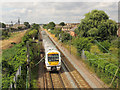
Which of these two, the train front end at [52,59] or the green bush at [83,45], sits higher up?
the green bush at [83,45]

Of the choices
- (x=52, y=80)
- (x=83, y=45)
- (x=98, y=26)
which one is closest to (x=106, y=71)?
(x=52, y=80)

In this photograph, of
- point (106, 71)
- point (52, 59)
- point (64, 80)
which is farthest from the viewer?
point (52, 59)

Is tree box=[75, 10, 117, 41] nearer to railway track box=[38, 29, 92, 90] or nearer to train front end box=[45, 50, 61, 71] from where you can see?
railway track box=[38, 29, 92, 90]

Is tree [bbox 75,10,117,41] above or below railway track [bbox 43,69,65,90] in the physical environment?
above

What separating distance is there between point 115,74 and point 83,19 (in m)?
20.9

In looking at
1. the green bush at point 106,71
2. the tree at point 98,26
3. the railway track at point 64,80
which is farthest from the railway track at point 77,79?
the tree at point 98,26

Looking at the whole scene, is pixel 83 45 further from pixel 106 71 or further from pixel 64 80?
pixel 106 71

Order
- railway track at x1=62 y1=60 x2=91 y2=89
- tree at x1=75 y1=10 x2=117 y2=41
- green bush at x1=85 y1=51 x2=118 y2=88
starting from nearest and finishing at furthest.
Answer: green bush at x1=85 y1=51 x2=118 y2=88, railway track at x1=62 y1=60 x2=91 y2=89, tree at x1=75 y1=10 x2=117 y2=41

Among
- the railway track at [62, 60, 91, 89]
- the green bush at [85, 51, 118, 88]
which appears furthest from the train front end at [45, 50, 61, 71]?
the green bush at [85, 51, 118, 88]

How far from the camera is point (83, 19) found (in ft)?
93.4

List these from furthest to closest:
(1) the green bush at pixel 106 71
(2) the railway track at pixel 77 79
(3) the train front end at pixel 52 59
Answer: (3) the train front end at pixel 52 59 < (2) the railway track at pixel 77 79 < (1) the green bush at pixel 106 71

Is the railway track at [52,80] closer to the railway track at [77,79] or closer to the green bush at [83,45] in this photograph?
Answer: the railway track at [77,79]

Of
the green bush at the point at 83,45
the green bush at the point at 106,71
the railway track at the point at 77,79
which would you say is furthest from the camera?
the green bush at the point at 83,45

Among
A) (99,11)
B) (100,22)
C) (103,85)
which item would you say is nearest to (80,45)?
(103,85)
